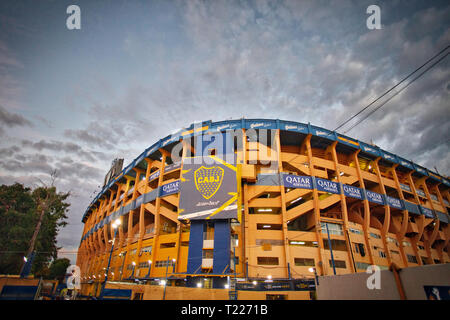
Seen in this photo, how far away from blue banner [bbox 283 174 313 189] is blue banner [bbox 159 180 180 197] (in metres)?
15.8

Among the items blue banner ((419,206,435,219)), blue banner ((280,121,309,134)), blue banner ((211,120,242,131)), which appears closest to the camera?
blue banner ((211,120,242,131))

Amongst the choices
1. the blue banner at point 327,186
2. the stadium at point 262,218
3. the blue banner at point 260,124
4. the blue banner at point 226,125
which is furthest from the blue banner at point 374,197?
the blue banner at point 226,125

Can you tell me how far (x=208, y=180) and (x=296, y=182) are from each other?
12310mm

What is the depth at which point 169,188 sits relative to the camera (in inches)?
1282

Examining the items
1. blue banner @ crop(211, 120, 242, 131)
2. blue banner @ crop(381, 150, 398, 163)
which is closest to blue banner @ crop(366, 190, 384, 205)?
blue banner @ crop(381, 150, 398, 163)

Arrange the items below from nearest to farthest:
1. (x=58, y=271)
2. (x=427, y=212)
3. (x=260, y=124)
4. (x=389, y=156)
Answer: (x=260, y=124) → (x=389, y=156) → (x=427, y=212) → (x=58, y=271)

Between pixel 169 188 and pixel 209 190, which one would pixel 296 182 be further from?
pixel 169 188

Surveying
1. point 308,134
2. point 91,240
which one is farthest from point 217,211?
point 91,240

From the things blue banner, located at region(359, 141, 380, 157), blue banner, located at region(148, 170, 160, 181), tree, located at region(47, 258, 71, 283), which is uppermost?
blue banner, located at region(359, 141, 380, 157)

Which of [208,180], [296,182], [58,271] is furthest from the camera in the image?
[58,271]

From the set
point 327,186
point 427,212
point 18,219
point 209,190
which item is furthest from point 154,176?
point 427,212

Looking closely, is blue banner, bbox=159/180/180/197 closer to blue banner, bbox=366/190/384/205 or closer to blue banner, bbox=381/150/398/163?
blue banner, bbox=366/190/384/205

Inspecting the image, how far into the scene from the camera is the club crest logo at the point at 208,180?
27428 mm

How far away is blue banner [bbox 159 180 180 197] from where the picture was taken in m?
31.9
